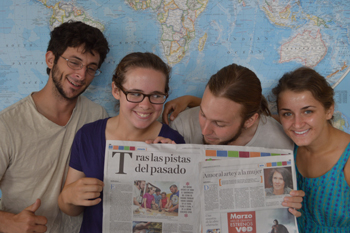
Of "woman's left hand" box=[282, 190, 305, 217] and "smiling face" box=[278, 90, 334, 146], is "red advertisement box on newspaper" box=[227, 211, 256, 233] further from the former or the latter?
"smiling face" box=[278, 90, 334, 146]

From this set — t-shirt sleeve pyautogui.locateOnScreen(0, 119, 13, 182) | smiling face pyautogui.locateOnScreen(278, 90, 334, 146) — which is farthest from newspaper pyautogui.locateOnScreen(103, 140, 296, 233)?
t-shirt sleeve pyautogui.locateOnScreen(0, 119, 13, 182)

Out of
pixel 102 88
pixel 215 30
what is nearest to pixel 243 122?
pixel 215 30

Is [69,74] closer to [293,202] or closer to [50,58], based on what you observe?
[50,58]

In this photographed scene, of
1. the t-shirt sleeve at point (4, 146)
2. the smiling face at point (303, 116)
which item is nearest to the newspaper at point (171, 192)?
the smiling face at point (303, 116)

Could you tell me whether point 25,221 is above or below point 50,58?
below

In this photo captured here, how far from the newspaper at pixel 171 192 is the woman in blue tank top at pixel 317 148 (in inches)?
10.0

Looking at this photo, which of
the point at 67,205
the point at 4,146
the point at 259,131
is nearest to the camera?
the point at 67,205

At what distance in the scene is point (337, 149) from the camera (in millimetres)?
1390

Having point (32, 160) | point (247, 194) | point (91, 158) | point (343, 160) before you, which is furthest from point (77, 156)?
point (343, 160)

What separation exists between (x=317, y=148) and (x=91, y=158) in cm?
123

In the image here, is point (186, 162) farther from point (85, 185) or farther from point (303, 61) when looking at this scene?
point (303, 61)

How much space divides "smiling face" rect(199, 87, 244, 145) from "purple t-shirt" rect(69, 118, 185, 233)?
537 mm

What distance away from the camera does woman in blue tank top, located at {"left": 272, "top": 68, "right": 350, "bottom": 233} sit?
4.28ft

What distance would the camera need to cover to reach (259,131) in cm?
147
